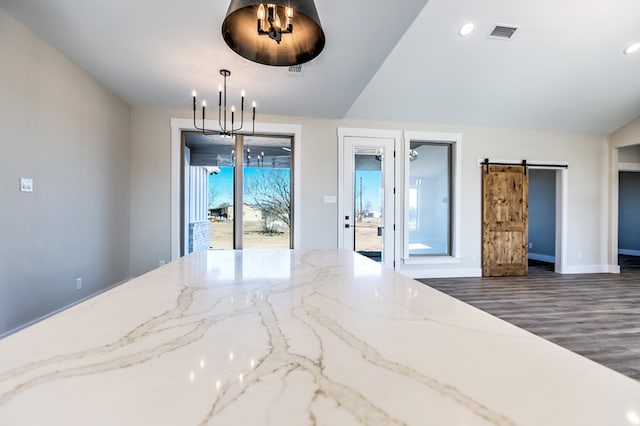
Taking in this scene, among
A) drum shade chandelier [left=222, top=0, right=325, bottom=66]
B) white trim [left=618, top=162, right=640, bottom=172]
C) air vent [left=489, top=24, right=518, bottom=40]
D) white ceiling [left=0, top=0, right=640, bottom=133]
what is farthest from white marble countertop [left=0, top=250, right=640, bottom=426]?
white trim [left=618, top=162, right=640, bottom=172]

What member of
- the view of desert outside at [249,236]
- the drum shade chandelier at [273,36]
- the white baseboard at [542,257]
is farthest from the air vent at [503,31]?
the white baseboard at [542,257]

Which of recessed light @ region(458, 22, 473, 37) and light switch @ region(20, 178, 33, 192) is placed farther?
recessed light @ region(458, 22, 473, 37)

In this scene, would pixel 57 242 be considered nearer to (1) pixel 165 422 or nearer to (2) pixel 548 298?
(1) pixel 165 422

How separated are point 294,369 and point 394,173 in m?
4.54

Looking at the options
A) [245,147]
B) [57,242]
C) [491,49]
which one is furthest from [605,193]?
[57,242]

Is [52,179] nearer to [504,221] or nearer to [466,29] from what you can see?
[466,29]

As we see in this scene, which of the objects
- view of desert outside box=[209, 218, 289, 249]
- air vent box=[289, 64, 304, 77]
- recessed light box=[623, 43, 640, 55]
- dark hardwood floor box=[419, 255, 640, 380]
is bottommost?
dark hardwood floor box=[419, 255, 640, 380]

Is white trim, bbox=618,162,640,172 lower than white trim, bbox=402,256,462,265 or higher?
higher

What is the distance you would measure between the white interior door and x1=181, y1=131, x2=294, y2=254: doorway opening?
1005 mm

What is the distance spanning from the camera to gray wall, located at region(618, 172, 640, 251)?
788cm

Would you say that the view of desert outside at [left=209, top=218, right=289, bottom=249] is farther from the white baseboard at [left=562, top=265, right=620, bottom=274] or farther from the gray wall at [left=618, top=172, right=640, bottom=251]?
the gray wall at [left=618, top=172, right=640, bottom=251]

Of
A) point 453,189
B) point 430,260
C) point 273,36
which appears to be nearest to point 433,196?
point 453,189

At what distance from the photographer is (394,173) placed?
479 cm

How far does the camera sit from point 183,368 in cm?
51
